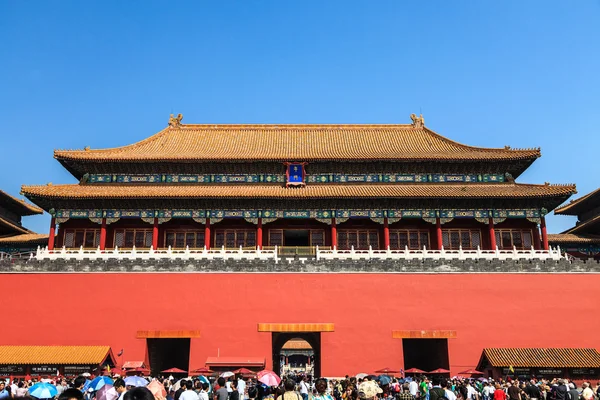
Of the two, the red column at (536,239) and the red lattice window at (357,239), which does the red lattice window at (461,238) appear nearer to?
the red column at (536,239)

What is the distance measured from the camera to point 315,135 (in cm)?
3250

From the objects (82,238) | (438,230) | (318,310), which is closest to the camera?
(318,310)

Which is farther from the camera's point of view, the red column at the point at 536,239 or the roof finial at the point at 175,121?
the roof finial at the point at 175,121

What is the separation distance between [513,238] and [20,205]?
2748cm

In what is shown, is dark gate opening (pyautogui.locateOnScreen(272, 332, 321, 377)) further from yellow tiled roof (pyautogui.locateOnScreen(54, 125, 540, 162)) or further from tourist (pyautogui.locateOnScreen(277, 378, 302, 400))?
tourist (pyautogui.locateOnScreen(277, 378, 302, 400))

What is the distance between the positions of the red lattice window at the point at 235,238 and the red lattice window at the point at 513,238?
1143 centimetres

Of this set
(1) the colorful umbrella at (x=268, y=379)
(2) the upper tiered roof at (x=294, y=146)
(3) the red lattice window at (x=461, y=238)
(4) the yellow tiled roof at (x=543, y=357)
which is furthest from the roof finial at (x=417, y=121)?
(1) the colorful umbrella at (x=268, y=379)

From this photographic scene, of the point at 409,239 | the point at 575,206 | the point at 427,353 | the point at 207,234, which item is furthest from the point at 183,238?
the point at 575,206

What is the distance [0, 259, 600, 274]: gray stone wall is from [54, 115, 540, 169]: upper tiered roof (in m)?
6.59

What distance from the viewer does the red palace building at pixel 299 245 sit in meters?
21.2

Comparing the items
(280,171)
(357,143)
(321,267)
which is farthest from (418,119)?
(321,267)

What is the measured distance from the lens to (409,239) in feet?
88.2

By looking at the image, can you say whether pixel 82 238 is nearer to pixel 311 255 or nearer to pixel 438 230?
pixel 311 255

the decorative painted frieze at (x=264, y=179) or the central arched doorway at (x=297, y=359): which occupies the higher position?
the decorative painted frieze at (x=264, y=179)
